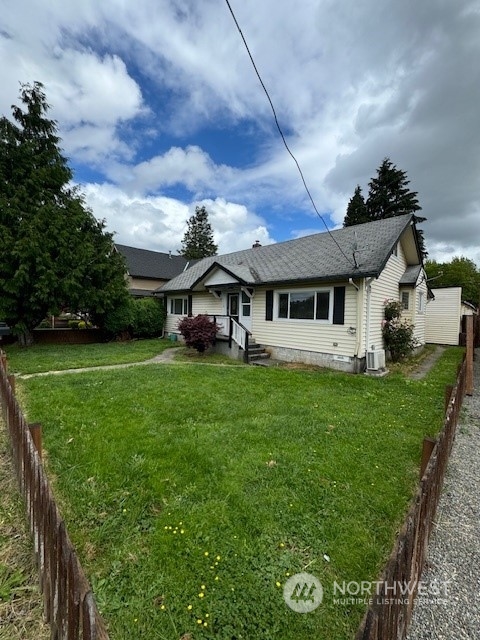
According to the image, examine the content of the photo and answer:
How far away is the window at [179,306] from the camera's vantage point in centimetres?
1655

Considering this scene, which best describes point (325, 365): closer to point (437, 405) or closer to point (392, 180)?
point (437, 405)

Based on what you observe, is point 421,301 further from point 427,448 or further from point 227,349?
point 427,448

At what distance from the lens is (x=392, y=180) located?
30.2 m

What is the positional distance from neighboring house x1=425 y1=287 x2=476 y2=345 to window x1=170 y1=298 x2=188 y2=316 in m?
14.0

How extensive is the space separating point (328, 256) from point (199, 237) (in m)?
43.8

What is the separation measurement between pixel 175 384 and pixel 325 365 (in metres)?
5.26

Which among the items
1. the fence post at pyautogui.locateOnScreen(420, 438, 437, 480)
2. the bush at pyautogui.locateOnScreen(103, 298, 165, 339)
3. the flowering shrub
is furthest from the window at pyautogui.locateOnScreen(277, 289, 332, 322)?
the bush at pyautogui.locateOnScreen(103, 298, 165, 339)

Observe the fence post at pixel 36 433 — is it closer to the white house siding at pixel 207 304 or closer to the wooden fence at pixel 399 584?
the wooden fence at pixel 399 584

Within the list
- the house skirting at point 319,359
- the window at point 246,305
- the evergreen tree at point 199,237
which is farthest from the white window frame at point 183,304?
the evergreen tree at point 199,237

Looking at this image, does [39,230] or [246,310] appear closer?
[39,230]

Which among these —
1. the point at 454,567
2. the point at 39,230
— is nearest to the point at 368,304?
the point at 454,567

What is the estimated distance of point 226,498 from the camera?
9.90 feet

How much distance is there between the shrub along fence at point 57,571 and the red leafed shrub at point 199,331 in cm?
914

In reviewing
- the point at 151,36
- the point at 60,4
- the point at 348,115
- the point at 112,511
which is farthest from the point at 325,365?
the point at 60,4
